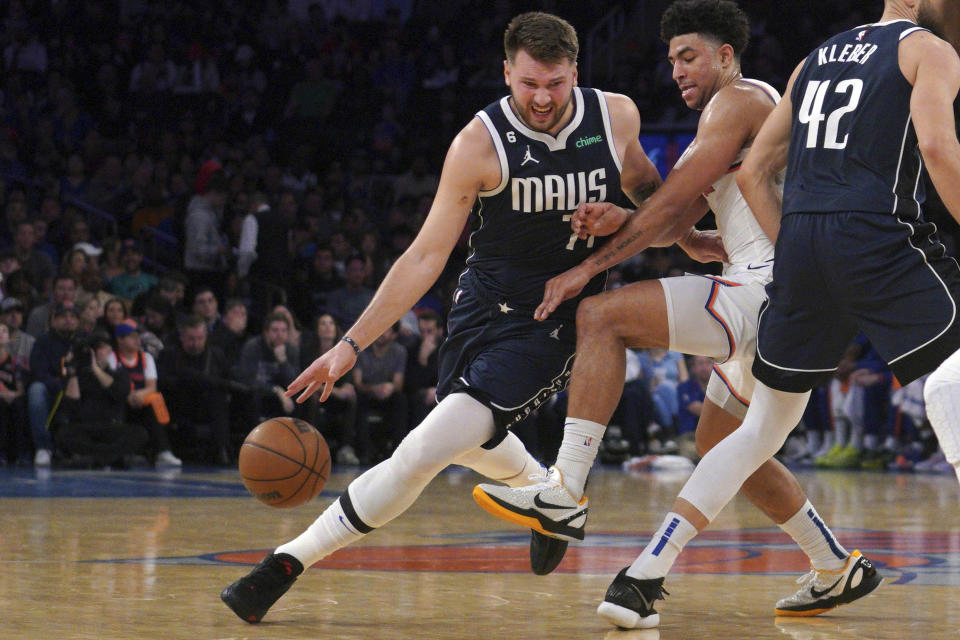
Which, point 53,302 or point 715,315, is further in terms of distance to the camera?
point 53,302

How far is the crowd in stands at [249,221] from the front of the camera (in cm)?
1216

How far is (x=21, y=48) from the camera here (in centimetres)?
1755

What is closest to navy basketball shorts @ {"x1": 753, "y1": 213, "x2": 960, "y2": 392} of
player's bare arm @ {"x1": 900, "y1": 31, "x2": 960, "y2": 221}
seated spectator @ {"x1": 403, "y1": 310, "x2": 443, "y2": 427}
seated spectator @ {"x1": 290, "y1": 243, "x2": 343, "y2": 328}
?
player's bare arm @ {"x1": 900, "y1": 31, "x2": 960, "y2": 221}

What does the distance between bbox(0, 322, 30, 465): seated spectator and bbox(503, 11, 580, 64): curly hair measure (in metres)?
8.38

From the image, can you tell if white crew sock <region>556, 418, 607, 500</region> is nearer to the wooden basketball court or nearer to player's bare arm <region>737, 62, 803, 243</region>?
the wooden basketball court

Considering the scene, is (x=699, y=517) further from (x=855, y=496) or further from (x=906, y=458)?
(x=906, y=458)

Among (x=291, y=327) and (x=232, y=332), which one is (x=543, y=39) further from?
(x=232, y=332)

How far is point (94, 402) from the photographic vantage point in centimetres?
1162

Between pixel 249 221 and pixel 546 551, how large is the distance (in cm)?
1002

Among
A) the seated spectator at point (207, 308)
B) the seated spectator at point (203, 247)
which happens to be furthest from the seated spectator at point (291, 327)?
the seated spectator at point (203, 247)

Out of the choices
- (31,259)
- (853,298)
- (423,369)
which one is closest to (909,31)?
(853,298)

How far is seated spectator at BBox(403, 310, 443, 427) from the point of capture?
13.0 metres

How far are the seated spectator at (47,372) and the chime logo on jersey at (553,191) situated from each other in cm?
799

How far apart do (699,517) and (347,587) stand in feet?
4.56
